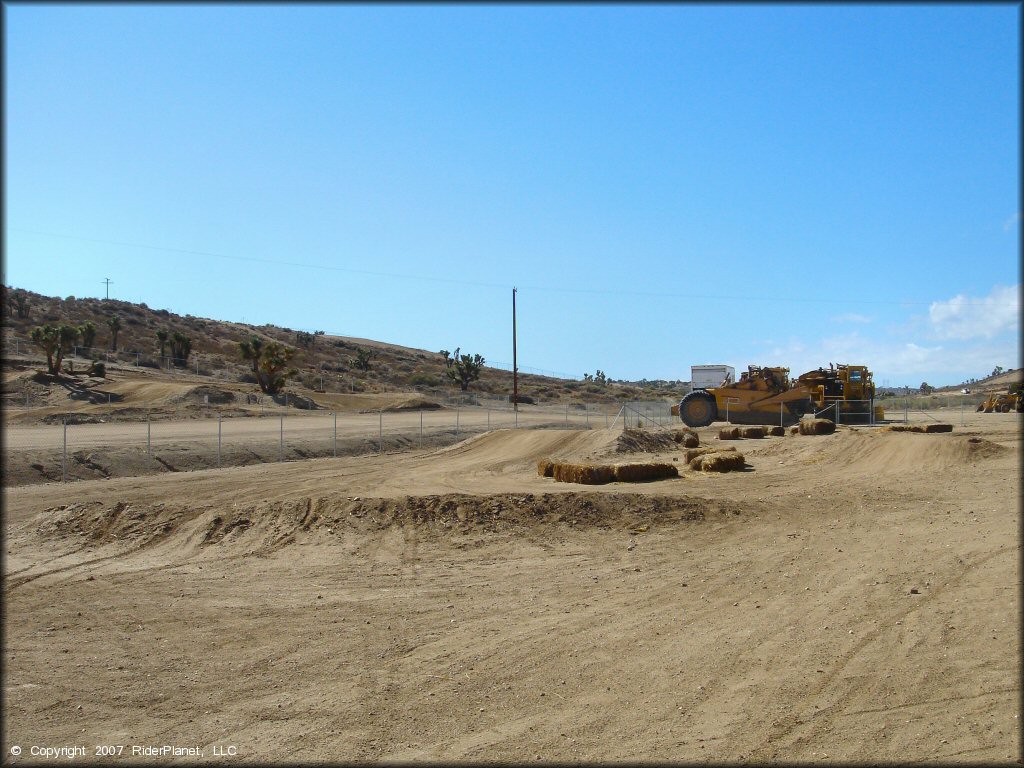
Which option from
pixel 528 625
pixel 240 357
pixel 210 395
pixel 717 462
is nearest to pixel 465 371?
pixel 240 357

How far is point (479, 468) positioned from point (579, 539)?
42.5 ft

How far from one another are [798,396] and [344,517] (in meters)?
28.8

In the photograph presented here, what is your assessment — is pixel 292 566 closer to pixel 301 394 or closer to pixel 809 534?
pixel 809 534

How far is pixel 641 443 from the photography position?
1240 inches

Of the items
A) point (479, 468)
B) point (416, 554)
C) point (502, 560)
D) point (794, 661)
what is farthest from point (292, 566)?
point (479, 468)

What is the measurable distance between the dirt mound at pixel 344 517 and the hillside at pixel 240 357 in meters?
45.8

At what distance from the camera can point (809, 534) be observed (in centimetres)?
1406

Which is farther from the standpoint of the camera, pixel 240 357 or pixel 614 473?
pixel 240 357

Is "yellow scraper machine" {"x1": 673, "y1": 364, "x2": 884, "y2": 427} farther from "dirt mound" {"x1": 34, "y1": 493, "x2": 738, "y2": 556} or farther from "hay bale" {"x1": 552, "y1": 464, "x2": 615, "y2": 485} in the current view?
"dirt mound" {"x1": 34, "y1": 493, "x2": 738, "y2": 556}

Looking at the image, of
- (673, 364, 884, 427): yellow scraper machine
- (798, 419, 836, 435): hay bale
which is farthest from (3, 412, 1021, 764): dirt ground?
(673, 364, 884, 427): yellow scraper machine

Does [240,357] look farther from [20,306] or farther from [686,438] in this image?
[686,438]

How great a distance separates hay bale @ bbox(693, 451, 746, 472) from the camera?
A: 22844 mm

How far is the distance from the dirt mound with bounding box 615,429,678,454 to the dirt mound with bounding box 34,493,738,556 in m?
13.8

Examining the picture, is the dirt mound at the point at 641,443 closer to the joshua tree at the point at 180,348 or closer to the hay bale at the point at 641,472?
the hay bale at the point at 641,472
